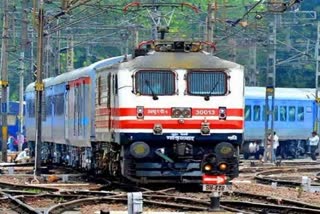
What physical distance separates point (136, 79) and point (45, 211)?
525 cm

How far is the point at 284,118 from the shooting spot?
5072 cm

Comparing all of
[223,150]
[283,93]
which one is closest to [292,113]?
[283,93]

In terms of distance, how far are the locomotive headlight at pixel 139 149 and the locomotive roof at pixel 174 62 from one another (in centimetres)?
143

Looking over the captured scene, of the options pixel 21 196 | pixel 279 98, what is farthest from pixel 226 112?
pixel 279 98

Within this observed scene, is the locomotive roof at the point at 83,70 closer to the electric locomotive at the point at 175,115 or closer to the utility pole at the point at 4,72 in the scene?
the utility pole at the point at 4,72

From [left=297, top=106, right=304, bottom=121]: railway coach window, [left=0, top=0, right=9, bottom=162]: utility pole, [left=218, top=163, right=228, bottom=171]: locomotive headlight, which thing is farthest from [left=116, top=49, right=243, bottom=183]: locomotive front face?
[left=297, top=106, right=304, bottom=121]: railway coach window

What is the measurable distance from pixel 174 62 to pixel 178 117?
3.55 feet

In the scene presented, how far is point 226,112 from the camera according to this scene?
21.6m

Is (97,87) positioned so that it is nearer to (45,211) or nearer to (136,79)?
(136,79)

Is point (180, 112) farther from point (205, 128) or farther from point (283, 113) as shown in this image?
point (283, 113)

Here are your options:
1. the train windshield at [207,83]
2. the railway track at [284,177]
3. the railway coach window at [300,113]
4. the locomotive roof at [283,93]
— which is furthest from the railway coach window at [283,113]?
the train windshield at [207,83]

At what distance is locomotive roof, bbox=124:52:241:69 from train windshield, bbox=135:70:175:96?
124 millimetres

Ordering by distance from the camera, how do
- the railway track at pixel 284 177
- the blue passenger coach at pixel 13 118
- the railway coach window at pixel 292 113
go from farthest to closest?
the blue passenger coach at pixel 13 118
the railway coach window at pixel 292 113
the railway track at pixel 284 177

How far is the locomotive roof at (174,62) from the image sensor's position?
21.6 m
